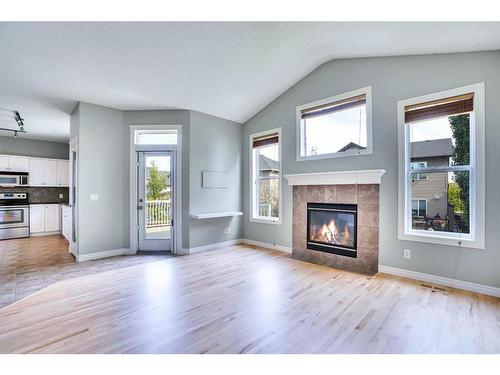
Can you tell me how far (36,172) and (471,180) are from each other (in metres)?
9.17

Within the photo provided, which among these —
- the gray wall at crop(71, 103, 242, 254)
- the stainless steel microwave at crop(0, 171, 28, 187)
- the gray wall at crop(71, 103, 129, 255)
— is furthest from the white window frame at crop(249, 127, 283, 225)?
the stainless steel microwave at crop(0, 171, 28, 187)

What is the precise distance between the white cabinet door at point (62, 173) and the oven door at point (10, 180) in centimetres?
87

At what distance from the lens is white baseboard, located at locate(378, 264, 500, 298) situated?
2875 millimetres

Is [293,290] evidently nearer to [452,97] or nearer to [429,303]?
[429,303]

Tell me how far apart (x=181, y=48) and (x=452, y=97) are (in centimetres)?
342

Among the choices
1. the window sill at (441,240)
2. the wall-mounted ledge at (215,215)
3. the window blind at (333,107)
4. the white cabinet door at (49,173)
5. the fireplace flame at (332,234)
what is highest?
the window blind at (333,107)

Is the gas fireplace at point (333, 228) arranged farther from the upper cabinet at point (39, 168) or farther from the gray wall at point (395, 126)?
the upper cabinet at point (39, 168)

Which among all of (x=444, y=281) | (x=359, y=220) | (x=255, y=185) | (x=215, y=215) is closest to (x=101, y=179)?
(x=215, y=215)

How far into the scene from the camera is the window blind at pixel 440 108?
307 cm

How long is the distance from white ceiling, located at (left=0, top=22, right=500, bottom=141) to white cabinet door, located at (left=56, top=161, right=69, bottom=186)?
291cm

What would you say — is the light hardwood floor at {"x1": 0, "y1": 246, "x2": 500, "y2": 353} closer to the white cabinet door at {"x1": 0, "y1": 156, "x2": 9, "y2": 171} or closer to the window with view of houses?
the window with view of houses

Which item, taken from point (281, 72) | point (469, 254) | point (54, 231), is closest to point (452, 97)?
point (469, 254)

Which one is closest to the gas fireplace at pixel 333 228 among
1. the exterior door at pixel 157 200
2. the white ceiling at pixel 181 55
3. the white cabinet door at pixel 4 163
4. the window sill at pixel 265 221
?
the window sill at pixel 265 221
